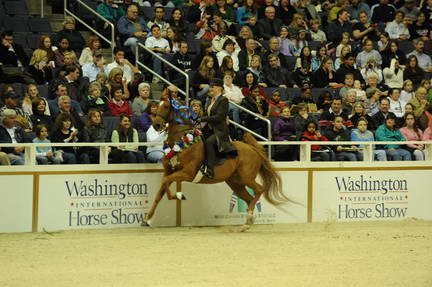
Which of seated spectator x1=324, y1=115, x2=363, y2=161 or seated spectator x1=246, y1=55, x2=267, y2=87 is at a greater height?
seated spectator x1=246, y1=55, x2=267, y2=87

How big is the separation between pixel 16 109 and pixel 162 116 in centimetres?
258

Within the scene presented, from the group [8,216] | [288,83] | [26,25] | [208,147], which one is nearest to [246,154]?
[208,147]

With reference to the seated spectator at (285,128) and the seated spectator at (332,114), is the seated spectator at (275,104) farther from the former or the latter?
the seated spectator at (332,114)

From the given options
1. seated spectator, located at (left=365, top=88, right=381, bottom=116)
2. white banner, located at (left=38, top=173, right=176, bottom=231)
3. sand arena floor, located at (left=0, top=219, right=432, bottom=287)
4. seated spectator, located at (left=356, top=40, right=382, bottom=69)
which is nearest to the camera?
sand arena floor, located at (left=0, top=219, right=432, bottom=287)

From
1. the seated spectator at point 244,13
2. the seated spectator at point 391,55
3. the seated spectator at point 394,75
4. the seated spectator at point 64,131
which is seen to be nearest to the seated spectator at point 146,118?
the seated spectator at point 64,131

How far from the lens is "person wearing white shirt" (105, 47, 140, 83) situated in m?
16.2

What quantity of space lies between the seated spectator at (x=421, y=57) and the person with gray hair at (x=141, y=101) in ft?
25.2

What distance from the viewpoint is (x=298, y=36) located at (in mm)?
19141

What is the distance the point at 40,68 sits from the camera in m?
15.5

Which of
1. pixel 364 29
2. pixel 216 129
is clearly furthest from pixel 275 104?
pixel 364 29

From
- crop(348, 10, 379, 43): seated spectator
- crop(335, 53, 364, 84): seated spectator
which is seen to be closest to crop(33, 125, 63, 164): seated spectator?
crop(335, 53, 364, 84): seated spectator

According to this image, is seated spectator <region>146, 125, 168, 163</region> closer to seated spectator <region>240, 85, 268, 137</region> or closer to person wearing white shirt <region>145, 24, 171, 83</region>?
seated spectator <region>240, 85, 268, 137</region>

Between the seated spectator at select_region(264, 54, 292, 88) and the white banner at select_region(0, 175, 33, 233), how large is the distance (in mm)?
6489

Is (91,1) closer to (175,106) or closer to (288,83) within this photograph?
(288,83)
